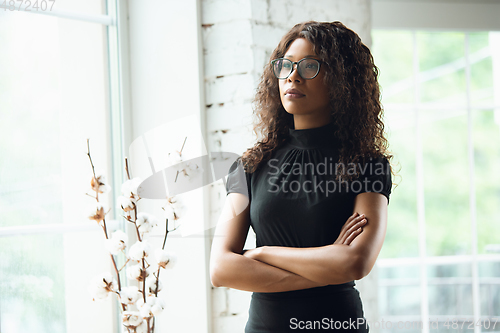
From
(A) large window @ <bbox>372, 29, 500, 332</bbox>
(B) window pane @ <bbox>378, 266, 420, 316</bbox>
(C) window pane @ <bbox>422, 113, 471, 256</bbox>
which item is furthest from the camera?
(B) window pane @ <bbox>378, 266, 420, 316</bbox>

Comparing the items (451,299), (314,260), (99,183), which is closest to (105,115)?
(99,183)

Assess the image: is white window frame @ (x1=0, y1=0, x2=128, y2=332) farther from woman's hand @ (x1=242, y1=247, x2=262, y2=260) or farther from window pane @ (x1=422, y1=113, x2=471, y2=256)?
window pane @ (x1=422, y1=113, x2=471, y2=256)

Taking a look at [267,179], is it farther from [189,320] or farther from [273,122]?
[189,320]

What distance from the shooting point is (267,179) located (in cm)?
126

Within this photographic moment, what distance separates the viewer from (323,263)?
42.2 inches

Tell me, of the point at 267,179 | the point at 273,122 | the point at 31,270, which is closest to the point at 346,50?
the point at 273,122

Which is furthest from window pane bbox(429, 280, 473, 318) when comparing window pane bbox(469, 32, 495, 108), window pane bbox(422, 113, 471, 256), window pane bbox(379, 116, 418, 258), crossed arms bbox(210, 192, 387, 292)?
crossed arms bbox(210, 192, 387, 292)

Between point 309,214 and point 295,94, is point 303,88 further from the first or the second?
point 309,214

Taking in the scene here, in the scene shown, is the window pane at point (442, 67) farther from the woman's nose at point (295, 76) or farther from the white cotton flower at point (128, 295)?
the white cotton flower at point (128, 295)

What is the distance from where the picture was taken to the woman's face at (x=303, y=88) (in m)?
1.20

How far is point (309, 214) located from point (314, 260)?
5.3 inches

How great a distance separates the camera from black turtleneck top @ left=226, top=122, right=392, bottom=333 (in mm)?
1154

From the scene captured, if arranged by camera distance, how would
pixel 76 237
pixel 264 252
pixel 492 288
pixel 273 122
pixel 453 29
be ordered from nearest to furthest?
pixel 264 252 → pixel 273 122 → pixel 76 237 → pixel 453 29 → pixel 492 288

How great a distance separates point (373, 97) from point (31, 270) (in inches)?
53.9
